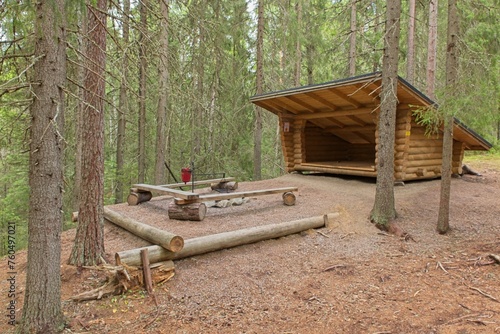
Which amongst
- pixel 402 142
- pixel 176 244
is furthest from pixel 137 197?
pixel 402 142

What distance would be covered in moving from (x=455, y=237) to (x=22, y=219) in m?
15.6

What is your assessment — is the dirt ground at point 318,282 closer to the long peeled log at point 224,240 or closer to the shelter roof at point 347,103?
the long peeled log at point 224,240

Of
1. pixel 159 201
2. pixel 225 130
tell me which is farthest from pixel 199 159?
pixel 159 201

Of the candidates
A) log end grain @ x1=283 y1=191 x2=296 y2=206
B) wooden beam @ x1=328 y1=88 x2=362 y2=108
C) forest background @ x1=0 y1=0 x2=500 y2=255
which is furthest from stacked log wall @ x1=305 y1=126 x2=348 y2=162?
log end grain @ x1=283 y1=191 x2=296 y2=206

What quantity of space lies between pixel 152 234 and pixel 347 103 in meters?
7.13

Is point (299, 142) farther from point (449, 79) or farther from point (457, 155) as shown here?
point (449, 79)

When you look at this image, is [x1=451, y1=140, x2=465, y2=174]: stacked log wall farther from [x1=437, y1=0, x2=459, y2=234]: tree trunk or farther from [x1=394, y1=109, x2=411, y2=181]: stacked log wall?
[x1=437, y1=0, x2=459, y2=234]: tree trunk

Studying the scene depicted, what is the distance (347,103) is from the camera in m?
9.67

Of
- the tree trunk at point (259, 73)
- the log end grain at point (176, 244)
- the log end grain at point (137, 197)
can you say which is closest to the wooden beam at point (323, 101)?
the tree trunk at point (259, 73)

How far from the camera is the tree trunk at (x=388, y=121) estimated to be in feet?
19.9

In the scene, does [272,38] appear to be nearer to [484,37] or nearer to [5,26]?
[484,37]

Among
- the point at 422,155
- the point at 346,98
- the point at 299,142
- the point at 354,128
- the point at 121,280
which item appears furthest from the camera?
the point at 354,128

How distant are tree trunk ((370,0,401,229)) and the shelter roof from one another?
0.65 meters

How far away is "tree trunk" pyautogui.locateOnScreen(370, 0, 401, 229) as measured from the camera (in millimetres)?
6059
